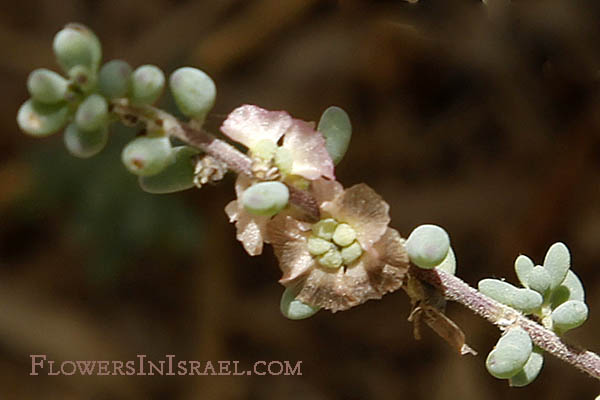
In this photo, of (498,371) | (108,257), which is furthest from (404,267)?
(108,257)

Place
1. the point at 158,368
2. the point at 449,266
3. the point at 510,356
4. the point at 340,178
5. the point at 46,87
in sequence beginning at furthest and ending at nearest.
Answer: the point at 340,178, the point at 158,368, the point at 449,266, the point at 510,356, the point at 46,87

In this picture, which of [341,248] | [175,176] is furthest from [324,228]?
[175,176]

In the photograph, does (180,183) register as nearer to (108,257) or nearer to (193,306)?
(108,257)

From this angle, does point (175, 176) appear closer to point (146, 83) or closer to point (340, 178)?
point (146, 83)

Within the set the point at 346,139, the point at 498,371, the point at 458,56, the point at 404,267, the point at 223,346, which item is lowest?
the point at 498,371

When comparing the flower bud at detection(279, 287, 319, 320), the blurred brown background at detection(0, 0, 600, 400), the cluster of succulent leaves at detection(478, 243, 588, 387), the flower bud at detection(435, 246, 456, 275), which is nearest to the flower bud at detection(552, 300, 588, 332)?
the cluster of succulent leaves at detection(478, 243, 588, 387)

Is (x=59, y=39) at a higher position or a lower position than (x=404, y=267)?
higher

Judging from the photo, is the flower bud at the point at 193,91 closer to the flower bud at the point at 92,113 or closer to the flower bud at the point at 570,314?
the flower bud at the point at 92,113
